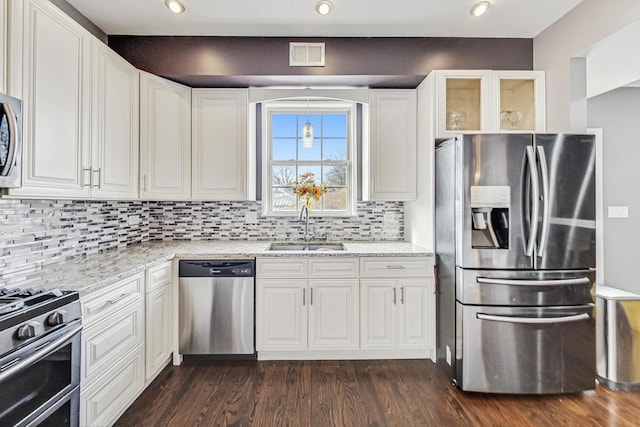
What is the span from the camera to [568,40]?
2.38 meters

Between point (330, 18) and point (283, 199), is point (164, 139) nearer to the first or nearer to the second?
point (283, 199)

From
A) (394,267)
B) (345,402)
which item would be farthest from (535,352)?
(345,402)

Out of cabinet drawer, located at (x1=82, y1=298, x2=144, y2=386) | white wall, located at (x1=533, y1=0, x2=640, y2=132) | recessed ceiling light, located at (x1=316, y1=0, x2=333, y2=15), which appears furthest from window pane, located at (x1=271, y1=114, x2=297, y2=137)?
white wall, located at (x1=533, y1=0, x2=640, y2=132)

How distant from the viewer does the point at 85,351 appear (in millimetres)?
1562

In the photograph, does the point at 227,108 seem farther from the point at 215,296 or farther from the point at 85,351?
the point at 85,351

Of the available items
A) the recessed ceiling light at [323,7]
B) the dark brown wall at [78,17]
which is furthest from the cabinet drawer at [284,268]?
the dark brown wall at [78,17]

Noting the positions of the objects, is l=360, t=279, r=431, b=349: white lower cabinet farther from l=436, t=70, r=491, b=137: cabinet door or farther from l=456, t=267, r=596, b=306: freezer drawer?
l=436, t=70, r=491, b=137: cabinet door

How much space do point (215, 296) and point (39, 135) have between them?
1.53 meters

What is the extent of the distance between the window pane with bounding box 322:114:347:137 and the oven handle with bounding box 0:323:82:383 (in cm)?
260

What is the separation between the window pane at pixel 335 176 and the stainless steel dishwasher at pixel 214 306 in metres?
1.29

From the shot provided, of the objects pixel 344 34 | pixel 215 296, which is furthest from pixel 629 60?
pixel 215 296

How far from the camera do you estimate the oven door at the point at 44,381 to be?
3.71ft

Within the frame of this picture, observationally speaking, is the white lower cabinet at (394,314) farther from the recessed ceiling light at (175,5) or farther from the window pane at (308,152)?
the recessed ceiling light at (175,5)

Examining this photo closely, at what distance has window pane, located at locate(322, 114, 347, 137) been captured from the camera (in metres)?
3.33
